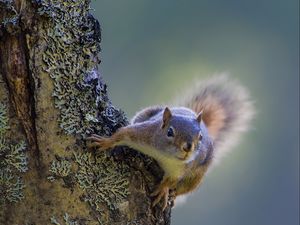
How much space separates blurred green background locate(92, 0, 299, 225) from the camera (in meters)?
7.25

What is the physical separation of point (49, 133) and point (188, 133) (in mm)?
549

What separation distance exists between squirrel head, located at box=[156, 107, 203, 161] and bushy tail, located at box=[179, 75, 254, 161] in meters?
0.51

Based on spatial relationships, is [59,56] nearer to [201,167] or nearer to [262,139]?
[201,167]

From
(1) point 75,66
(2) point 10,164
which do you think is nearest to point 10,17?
(1) point 75,66

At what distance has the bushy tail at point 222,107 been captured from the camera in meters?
2.94

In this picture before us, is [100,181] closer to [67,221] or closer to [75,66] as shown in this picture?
[67,221]

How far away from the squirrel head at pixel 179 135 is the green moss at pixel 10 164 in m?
0.51

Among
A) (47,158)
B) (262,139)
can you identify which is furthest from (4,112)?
(262,139)

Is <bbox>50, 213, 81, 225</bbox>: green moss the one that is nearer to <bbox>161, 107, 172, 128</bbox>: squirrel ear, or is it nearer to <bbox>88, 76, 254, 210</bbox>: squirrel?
<bbox>88, 76, 254, 210</bbox>: squirrel

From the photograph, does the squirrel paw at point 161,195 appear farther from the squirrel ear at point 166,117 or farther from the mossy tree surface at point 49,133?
the squirrel ear at point 166,117

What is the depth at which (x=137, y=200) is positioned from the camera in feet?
6.54

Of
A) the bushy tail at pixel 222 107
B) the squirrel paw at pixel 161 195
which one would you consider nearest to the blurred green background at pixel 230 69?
the bushy tail at pixel 222 107

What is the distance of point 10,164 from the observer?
191cm

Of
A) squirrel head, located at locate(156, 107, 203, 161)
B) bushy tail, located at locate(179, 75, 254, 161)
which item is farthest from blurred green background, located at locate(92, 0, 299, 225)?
squirrel head, located at locate(156, 107, 203, 161)
